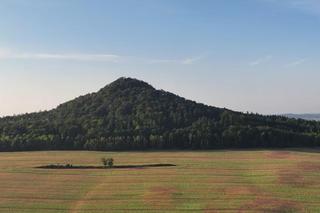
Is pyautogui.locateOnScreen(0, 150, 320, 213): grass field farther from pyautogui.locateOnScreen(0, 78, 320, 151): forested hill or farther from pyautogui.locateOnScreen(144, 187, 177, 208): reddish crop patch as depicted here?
pyautogui.locateOnScreen(0, 78, 320, 151): forested hill

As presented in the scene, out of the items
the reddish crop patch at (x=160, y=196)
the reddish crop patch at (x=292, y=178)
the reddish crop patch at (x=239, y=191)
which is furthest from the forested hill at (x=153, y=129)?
the reddish crop patch at (x=160, y=196)

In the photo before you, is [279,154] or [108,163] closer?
[108,163]

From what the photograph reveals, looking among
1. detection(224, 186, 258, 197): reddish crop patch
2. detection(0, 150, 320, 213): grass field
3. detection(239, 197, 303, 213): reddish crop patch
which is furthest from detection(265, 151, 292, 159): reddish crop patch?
detection(239, 197, 303, 213): reddish crop patch

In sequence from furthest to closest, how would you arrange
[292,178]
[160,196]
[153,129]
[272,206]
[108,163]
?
[153,129] → [108,163] → [292,178] → [160,196] → [272,206]

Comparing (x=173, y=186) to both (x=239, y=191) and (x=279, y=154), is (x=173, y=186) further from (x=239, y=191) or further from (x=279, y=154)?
(x=279, y=154)

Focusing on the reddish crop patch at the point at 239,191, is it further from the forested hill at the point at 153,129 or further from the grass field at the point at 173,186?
the forested hill at the point at 153,129

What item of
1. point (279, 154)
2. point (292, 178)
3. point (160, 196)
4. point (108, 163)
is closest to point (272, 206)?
point (160, 196)

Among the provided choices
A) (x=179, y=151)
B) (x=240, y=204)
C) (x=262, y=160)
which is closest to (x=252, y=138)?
(x=179, y=151)
